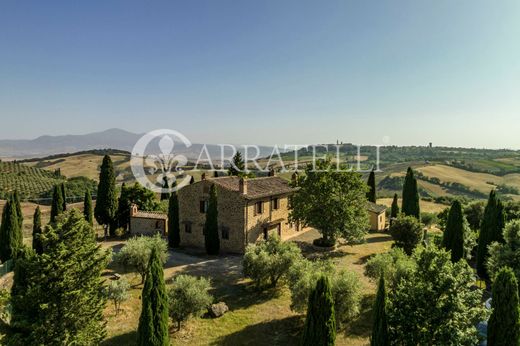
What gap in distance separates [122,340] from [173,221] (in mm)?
17703

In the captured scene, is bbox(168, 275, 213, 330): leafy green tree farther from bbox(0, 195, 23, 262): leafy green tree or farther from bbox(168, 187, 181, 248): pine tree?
bbox(0, 195, 23, 262): leafy green tree

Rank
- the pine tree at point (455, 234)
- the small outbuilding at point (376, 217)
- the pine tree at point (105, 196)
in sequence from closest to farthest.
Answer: the pine tree at point (455, 234)
the pine tree at point (105, 196)
the small outbuilding at point (376, 217)

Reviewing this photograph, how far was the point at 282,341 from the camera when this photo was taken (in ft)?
54.7

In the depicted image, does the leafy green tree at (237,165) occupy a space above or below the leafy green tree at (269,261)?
above

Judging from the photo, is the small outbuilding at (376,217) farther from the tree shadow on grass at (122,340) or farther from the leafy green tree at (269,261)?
the tree shadow on grass at (122,340)

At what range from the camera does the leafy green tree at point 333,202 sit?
99.9ft

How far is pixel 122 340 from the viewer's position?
16734 mm

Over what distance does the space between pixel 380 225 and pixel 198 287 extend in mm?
33869

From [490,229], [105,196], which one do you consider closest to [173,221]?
[105,196]

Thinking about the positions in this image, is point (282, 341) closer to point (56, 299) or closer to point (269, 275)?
point (269, 275)

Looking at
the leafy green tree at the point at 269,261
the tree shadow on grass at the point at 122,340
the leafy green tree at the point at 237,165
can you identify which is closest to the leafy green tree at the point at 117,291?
the tree shadow on grass at the point at 122,340

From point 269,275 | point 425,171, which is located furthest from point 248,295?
point 425,171

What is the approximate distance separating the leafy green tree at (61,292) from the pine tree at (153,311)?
2.22m

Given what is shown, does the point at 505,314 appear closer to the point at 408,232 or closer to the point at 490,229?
the point at 408,232
